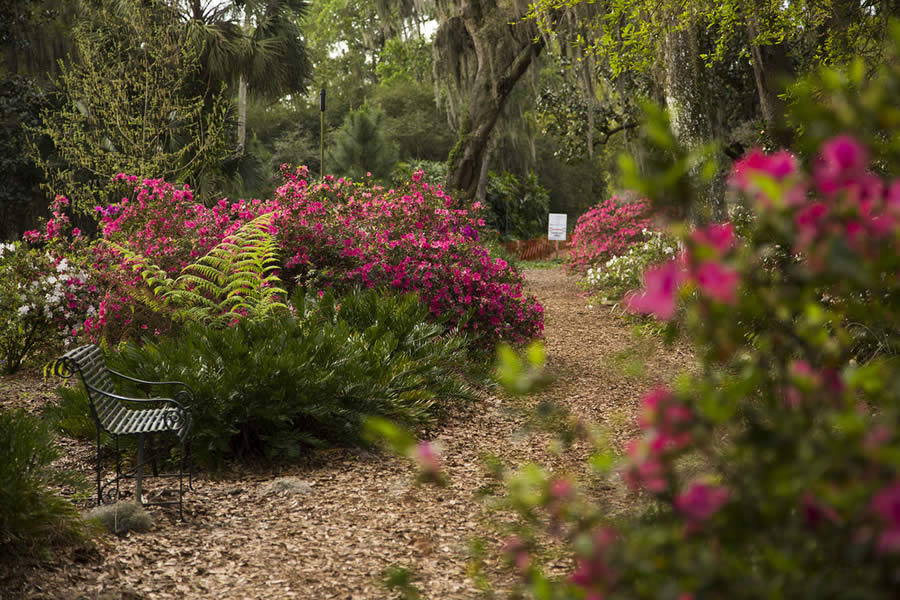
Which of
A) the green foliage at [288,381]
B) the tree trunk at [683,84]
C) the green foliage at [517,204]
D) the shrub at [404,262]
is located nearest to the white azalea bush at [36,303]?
the shrub at [404,262]

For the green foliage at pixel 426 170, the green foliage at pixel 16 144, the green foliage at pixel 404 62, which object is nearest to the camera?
the green foliage at pixel 16 144

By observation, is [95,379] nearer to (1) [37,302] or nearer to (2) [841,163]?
(2) [841,163]

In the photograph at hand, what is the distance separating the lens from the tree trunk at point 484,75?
14812 mm

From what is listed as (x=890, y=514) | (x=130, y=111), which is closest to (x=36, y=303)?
(x=130, y=111)

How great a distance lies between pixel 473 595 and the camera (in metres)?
2.93

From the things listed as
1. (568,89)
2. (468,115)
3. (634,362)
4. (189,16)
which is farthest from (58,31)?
(634,362)

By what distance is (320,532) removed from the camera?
11.8 ft

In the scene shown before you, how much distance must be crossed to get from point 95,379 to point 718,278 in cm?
346

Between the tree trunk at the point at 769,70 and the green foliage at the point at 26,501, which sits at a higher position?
the tree trunk at the point at 769,70

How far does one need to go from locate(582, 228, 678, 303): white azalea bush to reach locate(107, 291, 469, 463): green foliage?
529 centimetres

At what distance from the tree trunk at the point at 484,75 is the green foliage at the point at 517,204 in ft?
26.4

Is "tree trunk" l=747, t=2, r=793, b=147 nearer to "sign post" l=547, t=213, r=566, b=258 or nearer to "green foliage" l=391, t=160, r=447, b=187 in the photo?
"sign post" l=547, t=213, r=566, b=258

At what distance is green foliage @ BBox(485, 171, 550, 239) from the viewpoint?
24625 millimetres

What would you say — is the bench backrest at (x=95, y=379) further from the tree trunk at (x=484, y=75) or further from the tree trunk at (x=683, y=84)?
the tree trunk at (x=484, y=75)
